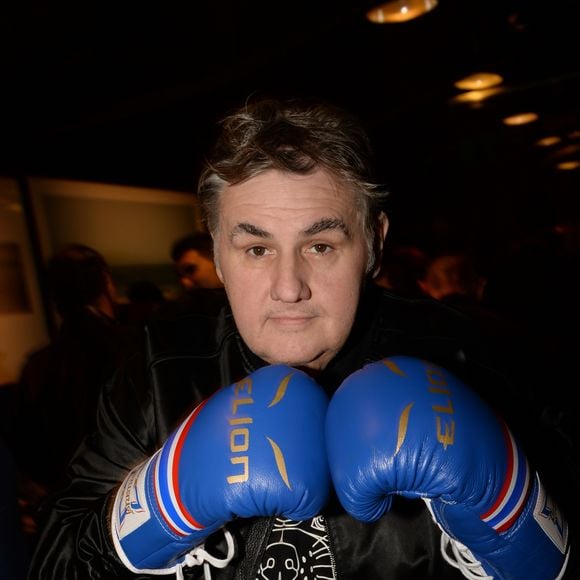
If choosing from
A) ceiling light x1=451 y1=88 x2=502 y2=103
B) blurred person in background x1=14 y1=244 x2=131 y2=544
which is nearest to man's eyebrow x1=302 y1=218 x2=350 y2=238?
blurred person in background x1=14 y1=244 x2=131 y2=544

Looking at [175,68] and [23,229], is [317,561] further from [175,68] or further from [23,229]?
[175,68]

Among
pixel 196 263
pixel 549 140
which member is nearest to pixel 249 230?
pixel 196 263

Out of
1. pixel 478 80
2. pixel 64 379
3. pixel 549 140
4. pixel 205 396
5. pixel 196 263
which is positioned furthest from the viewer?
pixel 549 140

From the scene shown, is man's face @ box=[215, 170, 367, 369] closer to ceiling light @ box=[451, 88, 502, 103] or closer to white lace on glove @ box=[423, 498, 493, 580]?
white lace on glove @ box=[423, 498, 493, 580]

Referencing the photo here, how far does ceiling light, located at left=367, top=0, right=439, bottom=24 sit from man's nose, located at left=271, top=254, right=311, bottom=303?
2935mm

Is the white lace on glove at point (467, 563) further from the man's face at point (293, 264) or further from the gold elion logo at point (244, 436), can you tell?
the man's face at point (293, 264)

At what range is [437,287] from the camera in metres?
3.32

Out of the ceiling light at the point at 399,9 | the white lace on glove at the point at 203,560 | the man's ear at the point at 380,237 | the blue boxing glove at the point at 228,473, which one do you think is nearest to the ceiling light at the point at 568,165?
the ceiling light at the point at 399,9

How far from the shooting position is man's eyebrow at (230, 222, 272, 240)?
110 cm

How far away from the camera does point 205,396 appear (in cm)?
129

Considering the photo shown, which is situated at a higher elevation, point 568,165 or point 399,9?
point 399,9

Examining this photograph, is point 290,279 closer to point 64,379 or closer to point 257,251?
point 257,251

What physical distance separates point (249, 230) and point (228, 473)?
1.64 ft

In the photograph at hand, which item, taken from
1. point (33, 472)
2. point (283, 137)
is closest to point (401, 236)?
point (33, 472)
